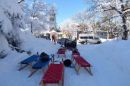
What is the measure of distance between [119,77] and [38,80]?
11.7 ft

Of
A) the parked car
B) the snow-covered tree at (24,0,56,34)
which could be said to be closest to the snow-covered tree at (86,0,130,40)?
the parked car

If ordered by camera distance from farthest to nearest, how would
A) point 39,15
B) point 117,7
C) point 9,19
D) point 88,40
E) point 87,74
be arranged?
point 39,15, point 88,40, point 117,7, point 9,19, point 87,74

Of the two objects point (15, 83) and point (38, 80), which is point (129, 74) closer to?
point (38, 80)

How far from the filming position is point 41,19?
153ft

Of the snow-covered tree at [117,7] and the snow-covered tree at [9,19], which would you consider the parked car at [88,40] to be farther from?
the snow-covered tree at [9,19]

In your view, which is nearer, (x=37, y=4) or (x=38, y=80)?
(x=38, y=80)

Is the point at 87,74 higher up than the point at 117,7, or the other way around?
the point at 117,7

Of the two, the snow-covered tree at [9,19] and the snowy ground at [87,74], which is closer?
the snowy ground at [87,74]

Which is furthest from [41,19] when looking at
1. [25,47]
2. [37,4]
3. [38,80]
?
[38,80]

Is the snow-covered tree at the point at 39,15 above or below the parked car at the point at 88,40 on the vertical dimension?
above

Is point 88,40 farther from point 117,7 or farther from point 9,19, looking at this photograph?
point 9,19

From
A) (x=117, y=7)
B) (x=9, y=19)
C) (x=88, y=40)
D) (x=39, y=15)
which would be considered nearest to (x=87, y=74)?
(x=9, y=19)

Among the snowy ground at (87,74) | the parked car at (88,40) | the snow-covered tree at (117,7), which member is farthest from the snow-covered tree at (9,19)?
the parked car at (88,40)

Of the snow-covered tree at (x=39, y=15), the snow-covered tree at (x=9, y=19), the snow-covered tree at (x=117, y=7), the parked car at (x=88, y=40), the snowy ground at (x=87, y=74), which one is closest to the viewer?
the snowy ground at (x=87, y=74)
